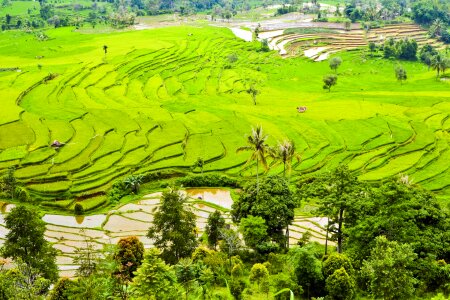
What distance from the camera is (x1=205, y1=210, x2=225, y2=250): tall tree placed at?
2783 centimetres

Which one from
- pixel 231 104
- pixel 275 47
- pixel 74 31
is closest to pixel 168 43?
pixel 275 47

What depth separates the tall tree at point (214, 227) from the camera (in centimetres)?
2783

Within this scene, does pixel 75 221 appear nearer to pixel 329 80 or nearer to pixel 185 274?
pixel 185 274

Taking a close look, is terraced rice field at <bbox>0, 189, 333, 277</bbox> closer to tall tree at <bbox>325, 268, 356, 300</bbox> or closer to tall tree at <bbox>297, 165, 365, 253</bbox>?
tall tree at <bbox>297, 165, 365, 253</bbox>

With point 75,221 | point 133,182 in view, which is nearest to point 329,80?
point 133,182

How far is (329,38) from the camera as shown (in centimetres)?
10712

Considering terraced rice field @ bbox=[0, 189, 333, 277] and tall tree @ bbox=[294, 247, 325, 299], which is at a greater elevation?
tall tree @ bbox=[294, 247, 325, 299]

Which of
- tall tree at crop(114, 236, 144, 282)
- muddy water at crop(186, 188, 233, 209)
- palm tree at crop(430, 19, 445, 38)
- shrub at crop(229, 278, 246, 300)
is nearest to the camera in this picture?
shrub at crop(229, 278, 246, 300)

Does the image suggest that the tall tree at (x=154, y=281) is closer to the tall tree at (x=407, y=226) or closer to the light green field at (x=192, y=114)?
the tall tree at (x=407, y=226)

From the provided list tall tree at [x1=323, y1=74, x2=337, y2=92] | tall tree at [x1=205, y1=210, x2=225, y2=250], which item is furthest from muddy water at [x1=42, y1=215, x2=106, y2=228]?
tall tree at [x1=323, y1=74, x2=337, y2=92]

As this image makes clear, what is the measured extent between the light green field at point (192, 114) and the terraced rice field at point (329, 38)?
8879 millimetres

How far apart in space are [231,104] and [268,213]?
34.8 meters

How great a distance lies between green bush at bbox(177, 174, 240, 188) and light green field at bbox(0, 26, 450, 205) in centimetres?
162

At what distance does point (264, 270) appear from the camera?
21609 millimetres
